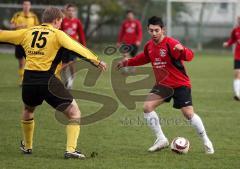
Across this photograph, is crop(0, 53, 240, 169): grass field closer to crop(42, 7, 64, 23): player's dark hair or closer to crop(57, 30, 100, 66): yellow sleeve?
crop(57, 30, 100, 66): yellow sleeve

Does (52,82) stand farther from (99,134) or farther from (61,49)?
(99,134)

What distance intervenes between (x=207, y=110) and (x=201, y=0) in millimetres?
21558

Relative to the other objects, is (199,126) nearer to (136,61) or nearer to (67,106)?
(136,61)

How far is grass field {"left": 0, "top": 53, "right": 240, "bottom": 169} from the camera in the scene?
795cm

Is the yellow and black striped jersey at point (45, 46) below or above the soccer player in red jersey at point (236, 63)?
above

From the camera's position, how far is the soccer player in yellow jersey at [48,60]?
7.98m

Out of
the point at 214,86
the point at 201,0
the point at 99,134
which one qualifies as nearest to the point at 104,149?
the point at 99,134

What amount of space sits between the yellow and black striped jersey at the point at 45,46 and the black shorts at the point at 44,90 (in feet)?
0.39

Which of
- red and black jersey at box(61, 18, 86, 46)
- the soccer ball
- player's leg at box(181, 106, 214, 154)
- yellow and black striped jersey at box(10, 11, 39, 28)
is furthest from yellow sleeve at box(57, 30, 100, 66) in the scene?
yellow and black striped jersey at box(10, 11, 39, 28)

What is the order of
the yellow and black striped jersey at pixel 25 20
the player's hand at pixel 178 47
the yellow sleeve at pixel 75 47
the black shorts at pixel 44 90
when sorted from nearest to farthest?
the yellow sleeve at pixel 75 47, the black shorts at pixel 44 90, the player's hand at pixel 178 47, the yellow and black striped jersey at pixel 25 20

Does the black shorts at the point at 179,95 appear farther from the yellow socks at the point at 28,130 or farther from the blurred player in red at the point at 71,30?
the blurred player in red at the point at 71,30

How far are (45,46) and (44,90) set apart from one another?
1.90 feet

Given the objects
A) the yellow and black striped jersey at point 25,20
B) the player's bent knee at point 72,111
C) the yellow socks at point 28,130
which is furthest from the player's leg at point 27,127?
the yellow and black striped jersey at point 25,20

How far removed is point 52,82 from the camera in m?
8.15
